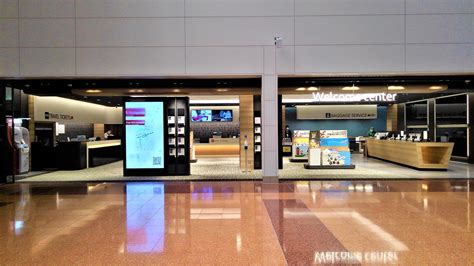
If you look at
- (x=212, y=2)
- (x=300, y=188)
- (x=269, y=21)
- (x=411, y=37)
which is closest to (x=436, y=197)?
(x=300, y=188)

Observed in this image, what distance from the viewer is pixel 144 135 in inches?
415

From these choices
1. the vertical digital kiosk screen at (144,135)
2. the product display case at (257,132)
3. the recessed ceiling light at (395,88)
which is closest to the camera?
the vertical digital kiosk screen at (144,135)

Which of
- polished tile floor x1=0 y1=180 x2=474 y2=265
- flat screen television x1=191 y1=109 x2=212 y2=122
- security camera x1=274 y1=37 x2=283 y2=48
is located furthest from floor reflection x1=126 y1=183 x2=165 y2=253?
flat screen television x1=191 y1=109 x2=212 y2=122

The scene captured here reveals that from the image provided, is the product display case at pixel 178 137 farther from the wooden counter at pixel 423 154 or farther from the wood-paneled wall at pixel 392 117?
the wood-paneled wall at pixel 392 117

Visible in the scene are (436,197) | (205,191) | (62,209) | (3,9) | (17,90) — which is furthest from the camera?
(17,90)

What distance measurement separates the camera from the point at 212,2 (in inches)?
347

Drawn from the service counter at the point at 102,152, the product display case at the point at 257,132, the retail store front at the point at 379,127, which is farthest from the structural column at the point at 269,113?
the service counter at the point at 102,152

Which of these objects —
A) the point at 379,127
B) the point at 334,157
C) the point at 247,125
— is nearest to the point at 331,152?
the point at 334,157

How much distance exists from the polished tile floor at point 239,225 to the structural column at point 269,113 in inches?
25.1

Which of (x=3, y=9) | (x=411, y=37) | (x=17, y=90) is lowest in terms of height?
(x=17, y=90)

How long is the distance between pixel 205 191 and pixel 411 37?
6.54 meters

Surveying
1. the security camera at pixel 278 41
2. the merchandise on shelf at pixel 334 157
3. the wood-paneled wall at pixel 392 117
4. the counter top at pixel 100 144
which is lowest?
the merchandise on shelf at pixel 334 157

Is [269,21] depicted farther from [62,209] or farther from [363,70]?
[62,209]

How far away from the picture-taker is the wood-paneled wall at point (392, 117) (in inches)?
806
